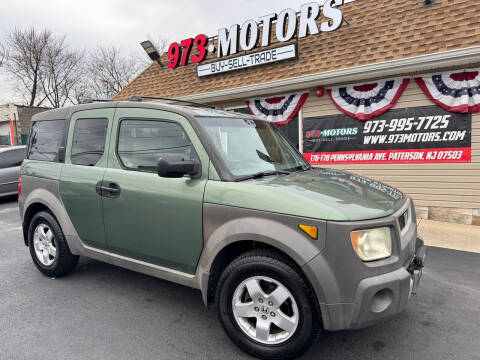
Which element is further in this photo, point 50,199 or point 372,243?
point 50,199

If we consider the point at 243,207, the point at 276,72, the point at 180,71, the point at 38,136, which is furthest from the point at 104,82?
the point at 243,207

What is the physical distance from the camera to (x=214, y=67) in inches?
380

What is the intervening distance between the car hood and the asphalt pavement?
1071 mm

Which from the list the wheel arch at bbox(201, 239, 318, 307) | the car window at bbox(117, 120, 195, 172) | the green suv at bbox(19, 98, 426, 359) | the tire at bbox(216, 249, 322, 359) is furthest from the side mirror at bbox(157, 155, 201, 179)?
the tire at bbox(216, 249, 322, 359)

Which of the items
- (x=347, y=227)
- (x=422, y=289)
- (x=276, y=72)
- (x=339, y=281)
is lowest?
(x=422, y=289)

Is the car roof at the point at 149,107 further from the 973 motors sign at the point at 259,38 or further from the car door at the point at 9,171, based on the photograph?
the car door at the point at 9,171

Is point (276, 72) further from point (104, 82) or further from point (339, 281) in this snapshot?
point (104, 82)

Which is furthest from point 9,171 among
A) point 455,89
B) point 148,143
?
point 455,89

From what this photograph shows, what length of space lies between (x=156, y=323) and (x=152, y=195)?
3.65 ft

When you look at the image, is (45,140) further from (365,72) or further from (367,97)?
(367,97)

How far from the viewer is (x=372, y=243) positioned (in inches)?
89.4

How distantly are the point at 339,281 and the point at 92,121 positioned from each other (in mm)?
2828

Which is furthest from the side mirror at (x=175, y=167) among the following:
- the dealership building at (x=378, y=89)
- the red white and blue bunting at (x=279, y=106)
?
the red white and blue bunting at (x=279, y=106)

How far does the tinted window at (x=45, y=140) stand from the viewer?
390 cm
